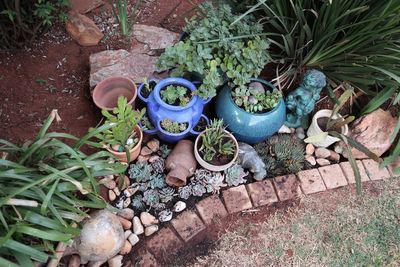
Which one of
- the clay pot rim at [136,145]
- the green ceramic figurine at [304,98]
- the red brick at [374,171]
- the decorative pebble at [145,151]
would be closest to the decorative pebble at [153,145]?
the decorative pebble at [145,151]

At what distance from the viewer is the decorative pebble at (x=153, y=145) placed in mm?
2281

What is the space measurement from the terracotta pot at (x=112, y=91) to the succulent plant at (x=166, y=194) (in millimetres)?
486

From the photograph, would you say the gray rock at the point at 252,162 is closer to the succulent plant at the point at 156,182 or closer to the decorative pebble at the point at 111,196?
the succulent plant at the point at 156,182

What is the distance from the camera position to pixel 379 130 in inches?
97.0

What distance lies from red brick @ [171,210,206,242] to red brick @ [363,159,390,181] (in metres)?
1.06

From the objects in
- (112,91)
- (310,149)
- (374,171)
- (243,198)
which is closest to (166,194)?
(243,198)

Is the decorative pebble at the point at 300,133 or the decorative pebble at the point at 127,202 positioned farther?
the decorative pebble at the point at 300,133

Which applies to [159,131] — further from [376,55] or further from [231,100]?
[376,55]

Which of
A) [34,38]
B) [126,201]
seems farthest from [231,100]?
[34,38]

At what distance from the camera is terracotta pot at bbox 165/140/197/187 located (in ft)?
7.04

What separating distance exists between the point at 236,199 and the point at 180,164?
13.7 inches

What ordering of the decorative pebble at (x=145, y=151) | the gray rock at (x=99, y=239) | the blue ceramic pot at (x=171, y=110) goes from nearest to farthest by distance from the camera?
the gray rock at (x=99, y=239) < the blue ceramic pot at (x=171, y=110) < the decorative pebble at (x=145, y=151)

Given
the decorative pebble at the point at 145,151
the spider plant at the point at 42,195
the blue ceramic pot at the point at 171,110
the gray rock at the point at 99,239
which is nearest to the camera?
the spider plant at the point at 42,195

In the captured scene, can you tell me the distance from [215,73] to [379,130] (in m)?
1.08
